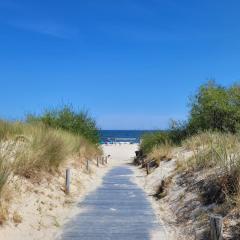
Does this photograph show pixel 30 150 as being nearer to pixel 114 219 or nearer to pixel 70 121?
pixel 114 219

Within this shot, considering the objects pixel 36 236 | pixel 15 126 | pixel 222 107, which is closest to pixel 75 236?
pixel 36 236

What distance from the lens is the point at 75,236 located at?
39.7 feet

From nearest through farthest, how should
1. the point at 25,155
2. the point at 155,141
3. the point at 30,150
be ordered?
the point at 25,155, the point at 30,150, the point at 155,141

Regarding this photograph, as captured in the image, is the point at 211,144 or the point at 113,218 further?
the point at 211,144

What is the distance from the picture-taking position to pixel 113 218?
14.3 meters

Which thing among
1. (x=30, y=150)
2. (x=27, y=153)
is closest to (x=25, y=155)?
(x=27, y=153)

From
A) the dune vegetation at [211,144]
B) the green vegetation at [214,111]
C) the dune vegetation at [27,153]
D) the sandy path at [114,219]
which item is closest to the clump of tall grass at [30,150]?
the dune vegetation at [27,153]

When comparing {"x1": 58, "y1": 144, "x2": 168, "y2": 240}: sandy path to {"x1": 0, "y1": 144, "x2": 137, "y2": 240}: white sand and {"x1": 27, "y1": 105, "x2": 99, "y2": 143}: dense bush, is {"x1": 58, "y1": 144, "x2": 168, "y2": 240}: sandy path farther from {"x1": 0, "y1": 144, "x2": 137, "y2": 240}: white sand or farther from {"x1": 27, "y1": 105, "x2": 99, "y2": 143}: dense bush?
{"x1": 27, "y1": 105, "x2": 99, "y2": 143}: dense bush

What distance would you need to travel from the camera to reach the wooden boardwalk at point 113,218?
486 inches

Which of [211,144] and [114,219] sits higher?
[211,144]

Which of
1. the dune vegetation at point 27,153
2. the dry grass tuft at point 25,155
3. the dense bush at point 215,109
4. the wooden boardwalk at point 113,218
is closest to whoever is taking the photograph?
the wooden boardwalk at point 113,218

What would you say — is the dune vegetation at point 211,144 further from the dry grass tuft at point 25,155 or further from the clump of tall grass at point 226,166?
the dry grass tuft at point 25,155

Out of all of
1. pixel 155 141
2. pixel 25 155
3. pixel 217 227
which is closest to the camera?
pixel 217 227

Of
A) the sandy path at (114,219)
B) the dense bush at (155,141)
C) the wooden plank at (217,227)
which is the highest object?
the dense bush at (155,141)
